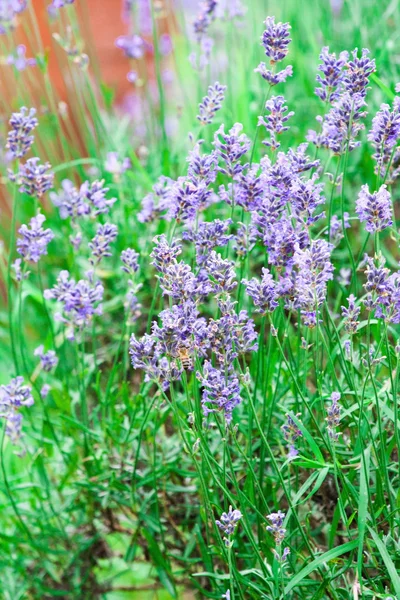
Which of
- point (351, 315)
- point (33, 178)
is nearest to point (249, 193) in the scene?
point (351, 315)

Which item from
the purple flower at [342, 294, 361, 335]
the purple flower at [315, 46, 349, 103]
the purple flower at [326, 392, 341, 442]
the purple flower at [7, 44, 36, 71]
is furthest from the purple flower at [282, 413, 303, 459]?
the purple flower at [7, 44, 36, 71]

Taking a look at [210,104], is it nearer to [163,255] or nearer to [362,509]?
[163,255]

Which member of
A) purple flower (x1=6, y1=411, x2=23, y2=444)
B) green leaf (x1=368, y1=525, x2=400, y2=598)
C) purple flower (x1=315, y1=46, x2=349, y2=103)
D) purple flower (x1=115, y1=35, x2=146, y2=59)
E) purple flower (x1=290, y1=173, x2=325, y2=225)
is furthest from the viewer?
purple flower (x1=115, y1=35, x2=146, y2=59)

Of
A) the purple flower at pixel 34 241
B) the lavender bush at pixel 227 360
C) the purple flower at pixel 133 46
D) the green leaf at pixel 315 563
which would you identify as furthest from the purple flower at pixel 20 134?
the purple flower at pixel 133 46

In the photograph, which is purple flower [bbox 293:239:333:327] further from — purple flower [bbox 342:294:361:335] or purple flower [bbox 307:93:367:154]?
purple flower [bbox 307:93:367:154]

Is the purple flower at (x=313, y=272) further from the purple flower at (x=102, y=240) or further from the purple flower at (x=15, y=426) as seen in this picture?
the purple flower at (x=15, y=426)

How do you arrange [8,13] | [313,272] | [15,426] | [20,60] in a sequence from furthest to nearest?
1. [20,60]
2. [8,13]
3. [15,426]
4. [313,272]

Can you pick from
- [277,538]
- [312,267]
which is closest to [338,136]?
[312,267]
